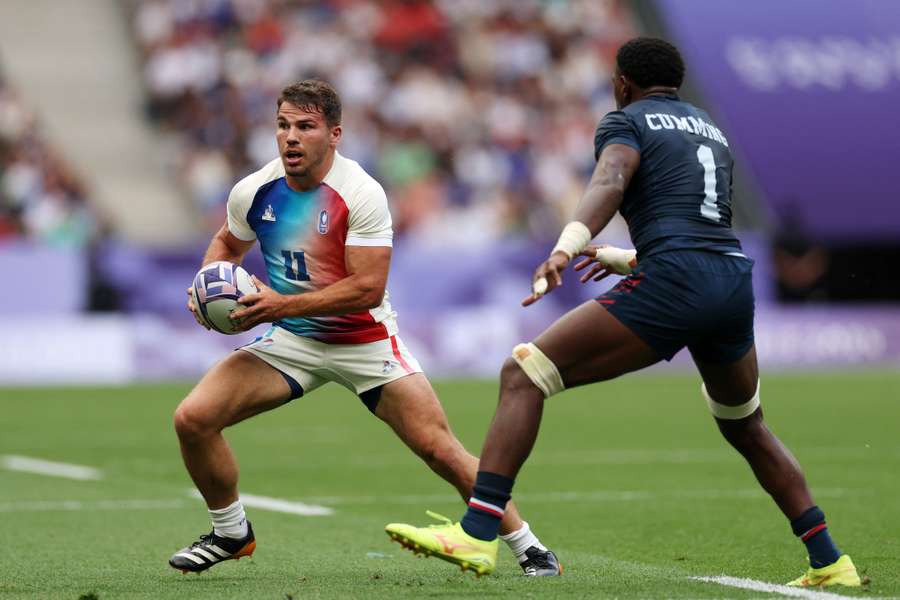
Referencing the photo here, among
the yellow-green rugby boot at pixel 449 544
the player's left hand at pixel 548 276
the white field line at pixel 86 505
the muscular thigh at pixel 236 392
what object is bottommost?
the white field line at pixel 86 505

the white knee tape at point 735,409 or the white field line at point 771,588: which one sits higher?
the white knee tape at point 735,409

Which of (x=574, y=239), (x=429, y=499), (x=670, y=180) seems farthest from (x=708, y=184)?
(x=429, y=499)

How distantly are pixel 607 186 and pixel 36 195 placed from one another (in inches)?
821

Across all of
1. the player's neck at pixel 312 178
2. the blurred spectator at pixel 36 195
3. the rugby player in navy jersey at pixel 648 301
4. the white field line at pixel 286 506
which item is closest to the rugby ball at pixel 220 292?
the player's neck at pixel 312 178

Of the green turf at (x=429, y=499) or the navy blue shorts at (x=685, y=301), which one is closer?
the navy blue shorts at (x=685, y=301)

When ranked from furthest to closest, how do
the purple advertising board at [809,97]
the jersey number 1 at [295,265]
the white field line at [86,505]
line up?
the purple advertising board at [809,97] → the white field line at [86,505] → the jersey number 1 at [295,265]

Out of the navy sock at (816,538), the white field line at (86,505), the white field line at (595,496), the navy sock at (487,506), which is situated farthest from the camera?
the white field line at (595,496)

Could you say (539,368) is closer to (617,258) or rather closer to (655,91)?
(617,258)

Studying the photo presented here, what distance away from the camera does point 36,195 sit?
26234mm

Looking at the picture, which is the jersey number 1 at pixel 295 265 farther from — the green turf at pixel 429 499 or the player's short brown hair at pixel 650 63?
the player's short brown hair at pixel 650 63

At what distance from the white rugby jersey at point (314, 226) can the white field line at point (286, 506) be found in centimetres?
289

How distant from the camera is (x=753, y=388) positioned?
7.15 meters

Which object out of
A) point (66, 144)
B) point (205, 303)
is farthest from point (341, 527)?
point (66, 144)

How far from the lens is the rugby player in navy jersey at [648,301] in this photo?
6676mm
